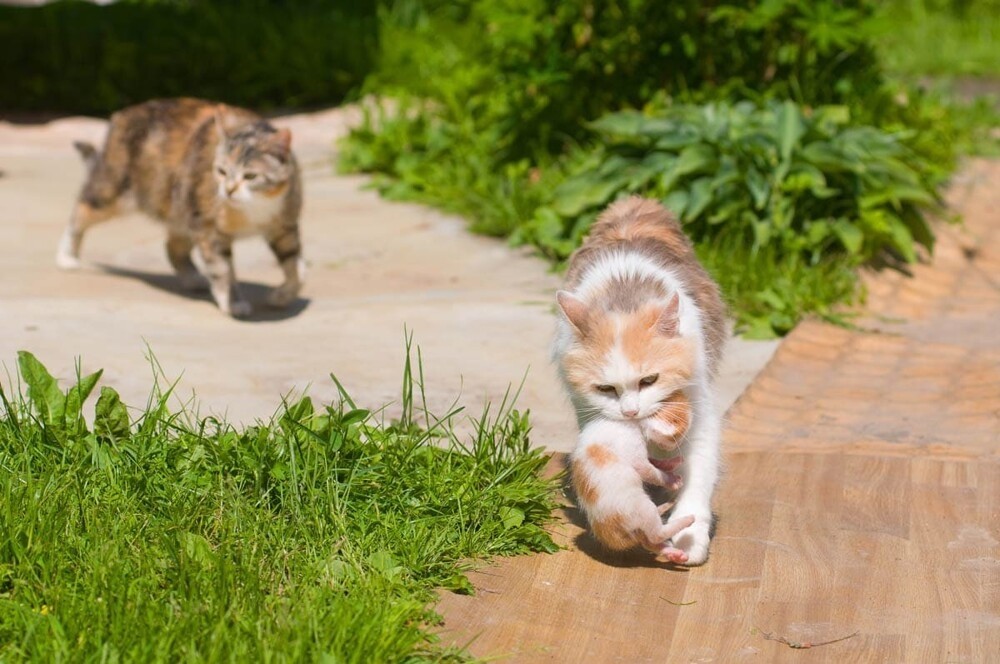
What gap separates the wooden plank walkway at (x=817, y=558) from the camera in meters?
3.84

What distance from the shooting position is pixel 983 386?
622 centimetres

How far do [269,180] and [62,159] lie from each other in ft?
15.3

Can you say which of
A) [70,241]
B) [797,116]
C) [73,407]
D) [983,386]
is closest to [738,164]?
[797,116]

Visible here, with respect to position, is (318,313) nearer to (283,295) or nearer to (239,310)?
(283,295)

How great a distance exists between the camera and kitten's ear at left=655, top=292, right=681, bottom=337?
4.19 metres

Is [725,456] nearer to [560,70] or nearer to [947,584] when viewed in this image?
[947,584]

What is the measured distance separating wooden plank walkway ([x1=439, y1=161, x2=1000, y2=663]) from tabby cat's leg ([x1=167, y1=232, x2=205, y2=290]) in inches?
140

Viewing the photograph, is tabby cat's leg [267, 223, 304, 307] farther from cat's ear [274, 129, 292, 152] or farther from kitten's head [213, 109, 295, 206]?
cat's ear [274, 129, 292, 152]

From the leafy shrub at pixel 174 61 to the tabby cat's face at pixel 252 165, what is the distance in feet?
18.2

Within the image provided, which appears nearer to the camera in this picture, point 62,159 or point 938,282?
point 938,282

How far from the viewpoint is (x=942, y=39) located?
49.3 ft

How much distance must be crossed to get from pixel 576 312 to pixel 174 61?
9559 millimetres

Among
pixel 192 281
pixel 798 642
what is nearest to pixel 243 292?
pixel 192 281

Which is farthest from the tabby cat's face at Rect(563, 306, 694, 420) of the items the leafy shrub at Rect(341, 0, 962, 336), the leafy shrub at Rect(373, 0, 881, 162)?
the leafy shrub at Rect(373, 0, 881, 162)
